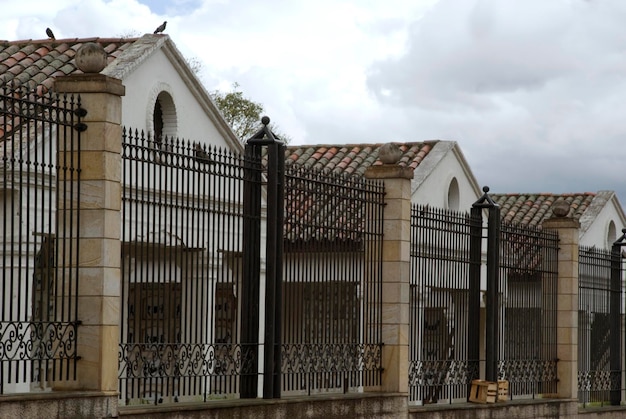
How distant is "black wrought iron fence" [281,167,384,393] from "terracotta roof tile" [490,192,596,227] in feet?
56.6

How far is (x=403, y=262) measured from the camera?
1548 cm

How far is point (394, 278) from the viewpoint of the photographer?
15422mm

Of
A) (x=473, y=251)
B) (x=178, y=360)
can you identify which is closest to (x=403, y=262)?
(x=473, y=251)

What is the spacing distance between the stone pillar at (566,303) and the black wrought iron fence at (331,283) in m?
6.11

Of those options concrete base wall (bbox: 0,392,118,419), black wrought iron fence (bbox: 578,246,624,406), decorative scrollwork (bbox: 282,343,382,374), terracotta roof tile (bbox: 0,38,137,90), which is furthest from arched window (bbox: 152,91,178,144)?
concrete base wall (bbox: 0,392,118,419)

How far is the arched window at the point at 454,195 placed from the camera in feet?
87.4

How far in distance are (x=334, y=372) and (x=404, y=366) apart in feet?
4.36

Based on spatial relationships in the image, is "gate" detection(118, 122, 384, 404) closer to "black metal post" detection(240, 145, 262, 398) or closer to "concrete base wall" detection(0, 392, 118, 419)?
"black metal post" detection(240, 145, 262, 398)

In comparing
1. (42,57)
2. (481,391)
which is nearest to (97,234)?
(481,391)

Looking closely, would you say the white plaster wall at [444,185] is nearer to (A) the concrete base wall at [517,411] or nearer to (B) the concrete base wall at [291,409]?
(A) the concrete base wall at [517,411]

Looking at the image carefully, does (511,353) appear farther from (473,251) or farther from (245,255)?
(245,255)

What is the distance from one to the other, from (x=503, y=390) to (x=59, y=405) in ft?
32.3

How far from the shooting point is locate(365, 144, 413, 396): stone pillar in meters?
15.4

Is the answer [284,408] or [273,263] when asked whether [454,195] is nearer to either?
[273,263]
